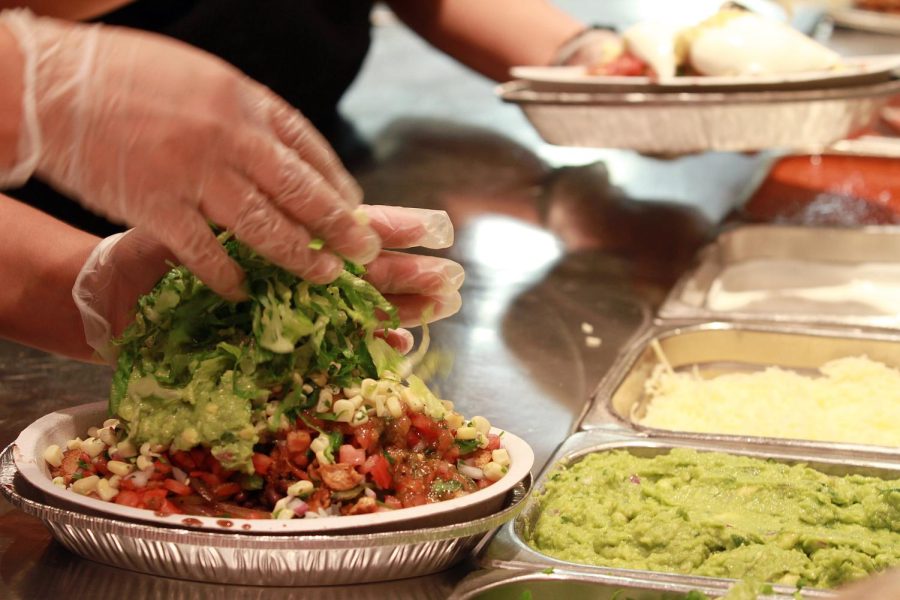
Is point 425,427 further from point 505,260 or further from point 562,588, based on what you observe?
point 505,260

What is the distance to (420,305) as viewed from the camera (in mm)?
2271

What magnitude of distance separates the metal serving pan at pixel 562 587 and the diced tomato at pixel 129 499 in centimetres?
55

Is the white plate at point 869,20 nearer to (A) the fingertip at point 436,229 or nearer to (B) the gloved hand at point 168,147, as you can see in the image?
(A) the fingertip at point 436,229

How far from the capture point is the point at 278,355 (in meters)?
1.85

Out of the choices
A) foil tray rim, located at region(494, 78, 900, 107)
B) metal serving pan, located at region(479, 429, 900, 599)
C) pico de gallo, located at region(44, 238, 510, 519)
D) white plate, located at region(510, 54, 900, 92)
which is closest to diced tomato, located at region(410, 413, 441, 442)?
pico de gallo, located at region(44, 238, 510, 519)

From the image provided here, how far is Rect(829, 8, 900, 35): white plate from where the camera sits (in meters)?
6.66

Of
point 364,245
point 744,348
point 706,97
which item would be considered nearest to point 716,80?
point 706,97

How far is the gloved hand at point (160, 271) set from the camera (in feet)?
6.93

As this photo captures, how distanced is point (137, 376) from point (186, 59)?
1.79 ft

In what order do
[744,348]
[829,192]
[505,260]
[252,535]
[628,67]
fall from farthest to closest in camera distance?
1. [829,192]
2. [628,67]
3. [505,260]
4. [744,348]
5. [252,535]

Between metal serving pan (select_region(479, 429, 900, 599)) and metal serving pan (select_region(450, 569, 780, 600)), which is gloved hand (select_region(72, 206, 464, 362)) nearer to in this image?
metal serving pan (select_region(479, 429, 900, 599))

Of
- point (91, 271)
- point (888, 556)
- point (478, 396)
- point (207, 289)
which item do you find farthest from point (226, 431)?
point (888, 556)

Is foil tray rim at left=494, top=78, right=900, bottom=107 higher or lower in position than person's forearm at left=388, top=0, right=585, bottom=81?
higher

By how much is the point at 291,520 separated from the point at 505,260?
1978 mm
